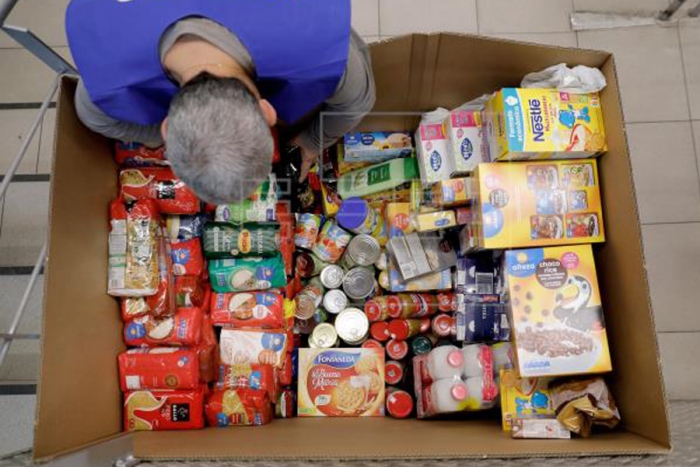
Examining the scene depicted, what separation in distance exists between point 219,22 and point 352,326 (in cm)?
104

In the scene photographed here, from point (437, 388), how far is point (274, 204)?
0.71 meters

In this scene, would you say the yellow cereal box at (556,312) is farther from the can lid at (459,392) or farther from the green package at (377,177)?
the green package at (377,177)

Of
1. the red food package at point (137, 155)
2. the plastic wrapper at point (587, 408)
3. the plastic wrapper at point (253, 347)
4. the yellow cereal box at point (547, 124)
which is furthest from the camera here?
the plastic wrapper at point (253, 347)

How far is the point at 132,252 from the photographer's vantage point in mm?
1490

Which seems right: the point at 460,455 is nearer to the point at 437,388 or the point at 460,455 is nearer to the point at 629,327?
the point at 437,388

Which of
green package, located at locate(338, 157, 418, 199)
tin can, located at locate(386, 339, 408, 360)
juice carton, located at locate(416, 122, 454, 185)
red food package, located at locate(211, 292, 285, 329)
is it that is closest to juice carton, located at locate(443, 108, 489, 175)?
juice carton, located at locate(416, 122, 454, 185)

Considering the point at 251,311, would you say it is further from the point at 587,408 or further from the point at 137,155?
the point at 587,408

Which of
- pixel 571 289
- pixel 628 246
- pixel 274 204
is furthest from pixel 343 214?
pixel 628 246

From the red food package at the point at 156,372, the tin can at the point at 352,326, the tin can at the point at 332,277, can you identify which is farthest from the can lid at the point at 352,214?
the red food package at the point at 156,372

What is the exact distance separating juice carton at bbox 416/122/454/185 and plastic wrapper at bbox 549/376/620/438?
702mm

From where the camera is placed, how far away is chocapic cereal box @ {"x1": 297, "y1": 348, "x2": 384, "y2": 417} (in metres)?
1.62

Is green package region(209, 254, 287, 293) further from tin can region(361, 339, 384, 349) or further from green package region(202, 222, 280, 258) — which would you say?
tin can region(361, 339, 384, 349)

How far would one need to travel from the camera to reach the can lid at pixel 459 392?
1468 millimetres

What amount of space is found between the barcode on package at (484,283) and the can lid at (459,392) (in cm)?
31
